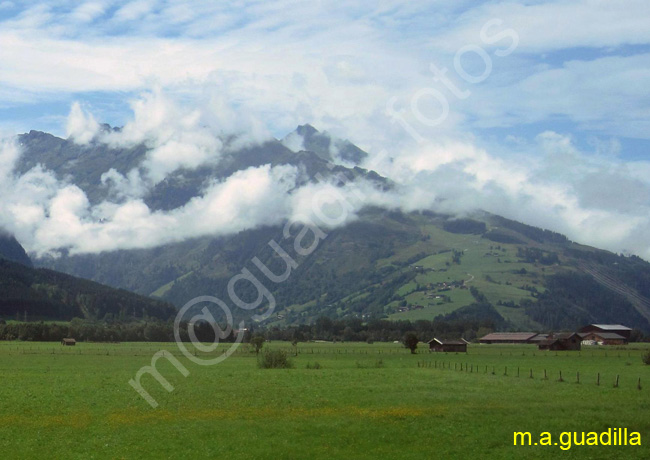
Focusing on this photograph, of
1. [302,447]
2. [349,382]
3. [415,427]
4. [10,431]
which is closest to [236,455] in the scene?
[302,447]

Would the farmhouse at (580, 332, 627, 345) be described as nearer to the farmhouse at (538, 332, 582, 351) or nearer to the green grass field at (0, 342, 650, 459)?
the farmhouse at (538, 332, 582, 351)

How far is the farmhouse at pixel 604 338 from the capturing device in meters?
179

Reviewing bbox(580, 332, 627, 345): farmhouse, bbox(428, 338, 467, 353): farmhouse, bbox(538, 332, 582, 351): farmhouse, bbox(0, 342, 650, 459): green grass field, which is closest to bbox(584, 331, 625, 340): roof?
bbox(580, 332, 627, 345): farmhouse

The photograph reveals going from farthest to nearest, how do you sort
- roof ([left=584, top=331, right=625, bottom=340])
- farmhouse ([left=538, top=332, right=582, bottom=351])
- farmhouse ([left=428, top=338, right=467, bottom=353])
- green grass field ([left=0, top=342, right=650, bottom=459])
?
1. roof ([left=584, top=331, right=625, bottom=340])
2. farmhouse ([left=538, top=332, right=582, bottom=351])
3. farmhouse ([left=428, top=338, right=467, bottom=353])
4. green grass field ([left=0, top=342, right=650, bottom=459])

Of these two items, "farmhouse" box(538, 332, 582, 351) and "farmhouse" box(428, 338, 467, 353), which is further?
"farmhouse" box(538, 332, 582, 351)

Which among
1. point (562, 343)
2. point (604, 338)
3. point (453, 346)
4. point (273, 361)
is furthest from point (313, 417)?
point (604, 338)

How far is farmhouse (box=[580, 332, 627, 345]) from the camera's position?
7047 inches

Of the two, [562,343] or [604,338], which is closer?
[562,343]

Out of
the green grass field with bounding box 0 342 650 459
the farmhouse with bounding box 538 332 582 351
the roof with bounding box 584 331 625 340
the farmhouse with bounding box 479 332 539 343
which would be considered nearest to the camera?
the green grass field with bounding box 0 342 650 459

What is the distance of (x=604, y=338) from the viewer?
181000mm

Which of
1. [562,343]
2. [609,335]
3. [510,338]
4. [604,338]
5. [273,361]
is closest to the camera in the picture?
[273,361]

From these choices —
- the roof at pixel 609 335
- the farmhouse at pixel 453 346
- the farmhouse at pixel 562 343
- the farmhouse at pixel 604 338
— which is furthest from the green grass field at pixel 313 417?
the roof at pixel 609 335

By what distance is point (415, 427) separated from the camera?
118ft

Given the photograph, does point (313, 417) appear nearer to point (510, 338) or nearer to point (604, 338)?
point (604, 338)
